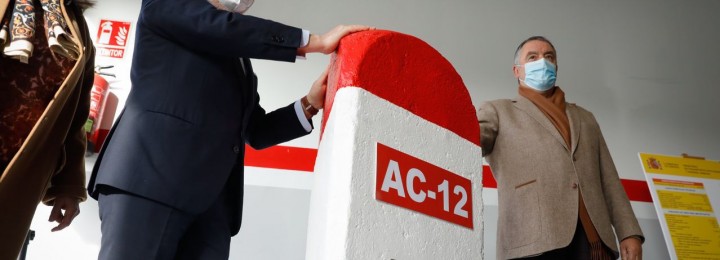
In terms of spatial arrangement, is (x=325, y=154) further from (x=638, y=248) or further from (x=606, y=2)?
(x=606, y=2)

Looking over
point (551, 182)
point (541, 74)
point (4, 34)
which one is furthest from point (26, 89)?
point (541, 74)

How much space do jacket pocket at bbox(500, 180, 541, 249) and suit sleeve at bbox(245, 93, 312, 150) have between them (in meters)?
0.80

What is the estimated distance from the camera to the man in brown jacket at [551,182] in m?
1.88

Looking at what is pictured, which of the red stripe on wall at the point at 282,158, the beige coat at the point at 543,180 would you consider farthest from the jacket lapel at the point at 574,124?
the red stripe on wall at the point at 282,158

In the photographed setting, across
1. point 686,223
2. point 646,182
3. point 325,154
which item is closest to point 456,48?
point 646,182

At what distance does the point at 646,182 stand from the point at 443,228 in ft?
8.74

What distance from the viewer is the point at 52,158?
1331 mm

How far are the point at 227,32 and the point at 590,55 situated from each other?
2958mm

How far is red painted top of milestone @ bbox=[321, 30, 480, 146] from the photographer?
45.8 inches

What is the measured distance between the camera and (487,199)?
10.3ft

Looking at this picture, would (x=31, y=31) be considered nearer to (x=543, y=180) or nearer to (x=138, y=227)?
(x=138, y=227)

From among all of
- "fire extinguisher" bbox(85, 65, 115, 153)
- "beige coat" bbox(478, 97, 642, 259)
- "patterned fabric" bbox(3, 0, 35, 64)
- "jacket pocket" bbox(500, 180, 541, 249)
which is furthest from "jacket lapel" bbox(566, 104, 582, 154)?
"fire extinguisher" bbox(85, 65, 115, 153)

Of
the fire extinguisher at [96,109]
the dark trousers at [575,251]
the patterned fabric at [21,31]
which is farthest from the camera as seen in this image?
the fire extinguisher at [96,109]

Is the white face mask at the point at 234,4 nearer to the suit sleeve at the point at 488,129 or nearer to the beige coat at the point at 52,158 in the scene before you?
the beige coat at the point at 52,158
